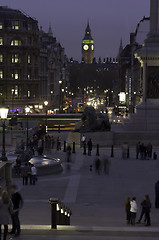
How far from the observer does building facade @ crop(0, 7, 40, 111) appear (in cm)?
9950

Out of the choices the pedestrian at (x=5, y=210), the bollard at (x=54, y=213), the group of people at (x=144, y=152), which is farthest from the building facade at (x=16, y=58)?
the pedestrian at (x=5, y=210)

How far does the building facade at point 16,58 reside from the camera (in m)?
99.5

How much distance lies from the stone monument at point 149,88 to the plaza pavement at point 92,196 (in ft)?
32.1

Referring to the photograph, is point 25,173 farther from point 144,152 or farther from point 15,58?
point 15,58

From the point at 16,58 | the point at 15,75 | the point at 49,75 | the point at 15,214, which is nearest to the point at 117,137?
the point at 15,214

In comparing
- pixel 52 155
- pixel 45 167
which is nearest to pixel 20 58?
pixel 52 155

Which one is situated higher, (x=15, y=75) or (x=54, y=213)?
A: (x=15, y=75)

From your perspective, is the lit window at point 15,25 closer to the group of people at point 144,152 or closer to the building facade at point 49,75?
the building facade at point 49,75

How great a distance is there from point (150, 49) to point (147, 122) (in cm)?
667

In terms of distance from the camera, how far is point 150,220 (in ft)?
61.4

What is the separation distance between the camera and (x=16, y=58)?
102 metres

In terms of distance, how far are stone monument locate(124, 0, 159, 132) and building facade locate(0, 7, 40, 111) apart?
50.8 meters

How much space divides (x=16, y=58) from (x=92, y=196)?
79689 millimetres

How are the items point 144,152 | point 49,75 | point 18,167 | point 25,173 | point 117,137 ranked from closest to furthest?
1. point 25,173
2. point 18,167
3. point 144,152
4. point 117,137
5. point 49,75
